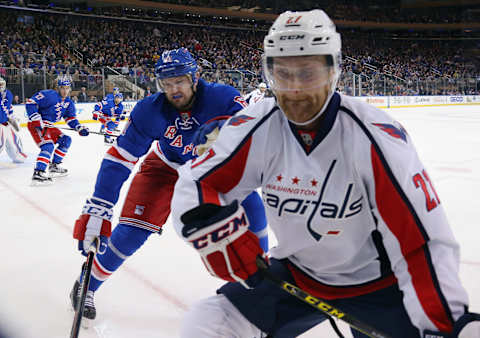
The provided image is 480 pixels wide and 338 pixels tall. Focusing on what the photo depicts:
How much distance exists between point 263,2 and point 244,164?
1062 inches

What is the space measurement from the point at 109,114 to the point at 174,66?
7480mm

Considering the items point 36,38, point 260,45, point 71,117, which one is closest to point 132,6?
point 36,38

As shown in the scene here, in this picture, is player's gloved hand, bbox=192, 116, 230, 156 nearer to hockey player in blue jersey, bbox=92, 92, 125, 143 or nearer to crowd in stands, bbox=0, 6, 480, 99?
hockey player in blue jersey, bbox=92, 92, 125, 143

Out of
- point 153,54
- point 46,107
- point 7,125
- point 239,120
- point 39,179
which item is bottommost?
point 153,54

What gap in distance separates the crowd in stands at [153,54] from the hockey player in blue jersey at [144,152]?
9532 millimetres

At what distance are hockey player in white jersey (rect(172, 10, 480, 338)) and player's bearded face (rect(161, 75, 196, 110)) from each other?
0.90 metres

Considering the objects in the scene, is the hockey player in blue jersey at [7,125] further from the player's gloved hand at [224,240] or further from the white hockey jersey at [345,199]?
the player's gloved hand at [224,240]

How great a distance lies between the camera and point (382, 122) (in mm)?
1126

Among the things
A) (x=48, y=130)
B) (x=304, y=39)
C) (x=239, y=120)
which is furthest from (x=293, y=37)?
(x=48, y=130)

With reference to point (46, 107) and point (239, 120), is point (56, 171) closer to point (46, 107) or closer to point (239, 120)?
point (46, 107)

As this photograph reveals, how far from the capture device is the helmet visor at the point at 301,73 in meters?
1.12

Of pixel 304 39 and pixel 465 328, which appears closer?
pixel 465 328

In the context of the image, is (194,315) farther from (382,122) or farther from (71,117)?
(71,117)

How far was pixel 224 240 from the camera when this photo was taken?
1.10m
